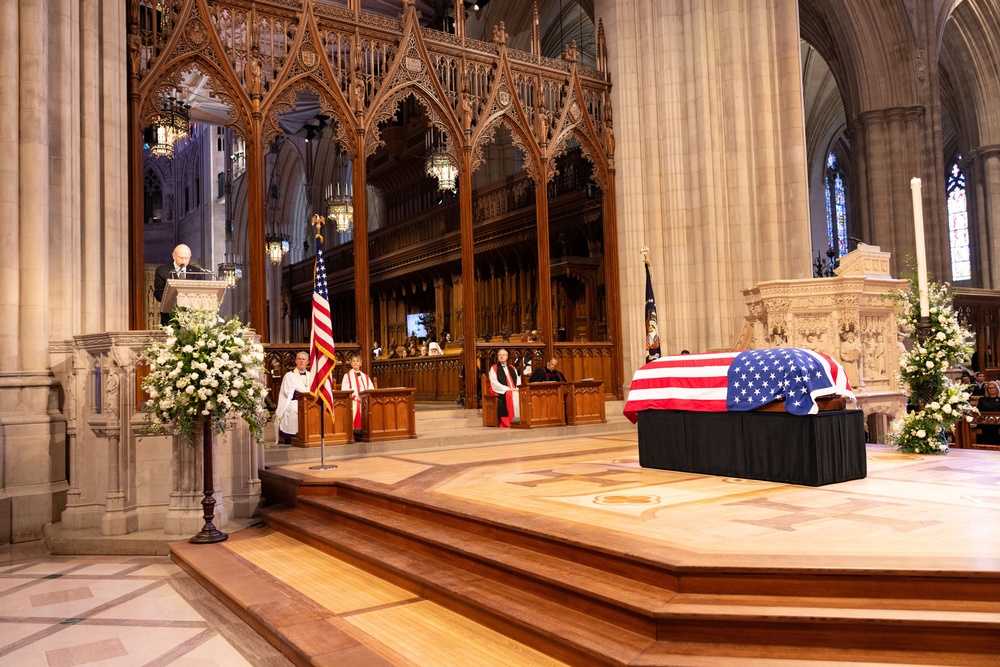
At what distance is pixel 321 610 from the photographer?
443cm

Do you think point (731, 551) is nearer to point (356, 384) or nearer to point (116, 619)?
point (116, 619)

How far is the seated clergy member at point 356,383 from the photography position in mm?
10125

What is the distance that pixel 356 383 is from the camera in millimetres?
10469

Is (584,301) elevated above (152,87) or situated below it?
below

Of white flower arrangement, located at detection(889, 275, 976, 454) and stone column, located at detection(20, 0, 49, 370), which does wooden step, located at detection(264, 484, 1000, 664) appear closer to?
white flower arrangement, located at detection(889, 275, 976, 454)

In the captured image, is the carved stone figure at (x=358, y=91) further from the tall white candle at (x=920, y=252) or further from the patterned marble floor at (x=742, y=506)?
the tall white candle at (x=920, y=252)

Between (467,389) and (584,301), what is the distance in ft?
14.6

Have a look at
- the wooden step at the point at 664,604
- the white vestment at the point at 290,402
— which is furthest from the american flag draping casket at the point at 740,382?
the white vestment at the point at 290,402

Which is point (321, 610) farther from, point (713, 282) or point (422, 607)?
point (713, 282)

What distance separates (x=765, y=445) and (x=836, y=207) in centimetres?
3023

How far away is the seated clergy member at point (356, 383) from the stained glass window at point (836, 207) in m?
27.2

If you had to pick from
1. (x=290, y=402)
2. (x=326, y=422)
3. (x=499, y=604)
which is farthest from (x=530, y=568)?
(x=290, y=402)

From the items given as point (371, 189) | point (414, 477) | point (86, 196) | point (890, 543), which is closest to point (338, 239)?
point (371, 189)

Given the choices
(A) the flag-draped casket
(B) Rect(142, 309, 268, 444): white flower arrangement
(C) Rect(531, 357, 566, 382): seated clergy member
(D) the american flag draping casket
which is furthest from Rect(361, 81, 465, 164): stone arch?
(A) the flag-draped casket
